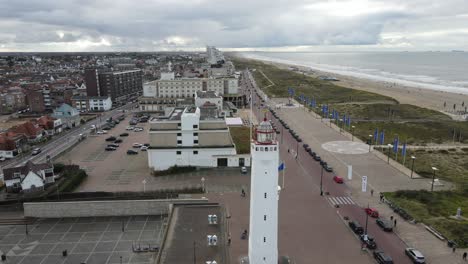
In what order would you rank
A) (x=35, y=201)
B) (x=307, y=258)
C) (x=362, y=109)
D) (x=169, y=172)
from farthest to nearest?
(x=362, y=109), (x=169, y=172), (x=35, y=201), (x=307, y=258)

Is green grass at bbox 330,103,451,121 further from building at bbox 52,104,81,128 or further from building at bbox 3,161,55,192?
building at bbox 3,161,55,192

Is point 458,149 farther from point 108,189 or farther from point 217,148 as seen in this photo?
point 108,189

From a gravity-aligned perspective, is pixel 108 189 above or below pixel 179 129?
below

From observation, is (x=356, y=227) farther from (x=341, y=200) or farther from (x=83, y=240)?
(x=83, y=240)

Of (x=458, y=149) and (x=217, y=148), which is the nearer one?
(x=217, y=148)

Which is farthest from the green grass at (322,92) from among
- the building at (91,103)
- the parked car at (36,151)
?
the parked car at (36,151)

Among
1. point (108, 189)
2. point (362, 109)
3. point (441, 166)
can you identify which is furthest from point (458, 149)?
point (108, 189)

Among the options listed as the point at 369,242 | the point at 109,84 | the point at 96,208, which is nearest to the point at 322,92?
the point at 109,84

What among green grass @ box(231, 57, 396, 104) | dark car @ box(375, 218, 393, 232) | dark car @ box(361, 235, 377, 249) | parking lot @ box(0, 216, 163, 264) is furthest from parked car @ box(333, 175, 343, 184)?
green grass @ box(231, 57, 396, 104)
